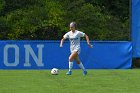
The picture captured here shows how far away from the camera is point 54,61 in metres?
24.2

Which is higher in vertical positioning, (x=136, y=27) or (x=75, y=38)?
(x=75, y=38)

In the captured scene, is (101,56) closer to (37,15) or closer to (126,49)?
(126,49)

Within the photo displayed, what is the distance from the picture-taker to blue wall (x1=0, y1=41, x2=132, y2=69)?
23.9 metres

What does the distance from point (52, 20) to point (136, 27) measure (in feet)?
25.1

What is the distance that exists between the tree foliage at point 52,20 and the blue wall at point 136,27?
6929mm

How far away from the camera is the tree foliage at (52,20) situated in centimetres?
3136

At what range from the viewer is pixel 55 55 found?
24.2 m

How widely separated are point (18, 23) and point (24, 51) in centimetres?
771
